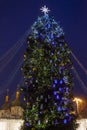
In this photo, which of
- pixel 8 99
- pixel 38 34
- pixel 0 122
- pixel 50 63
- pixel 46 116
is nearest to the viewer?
pixel 46 116

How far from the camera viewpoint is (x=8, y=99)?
5581 cm

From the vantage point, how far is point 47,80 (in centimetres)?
1844

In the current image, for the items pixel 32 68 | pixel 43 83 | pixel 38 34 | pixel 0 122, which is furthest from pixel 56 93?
pixel 0 122

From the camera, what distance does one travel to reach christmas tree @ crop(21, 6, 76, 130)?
17703mm

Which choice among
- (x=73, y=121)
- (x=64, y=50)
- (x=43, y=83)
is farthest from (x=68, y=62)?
(x=73, y=121)

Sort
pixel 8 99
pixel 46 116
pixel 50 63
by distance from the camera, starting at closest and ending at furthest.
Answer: pixel 46 116
pixel 50 63
pixel 8 99

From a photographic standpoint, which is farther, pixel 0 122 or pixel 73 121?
pixel 0 122

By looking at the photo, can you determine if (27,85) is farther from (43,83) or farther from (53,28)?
(53,28)

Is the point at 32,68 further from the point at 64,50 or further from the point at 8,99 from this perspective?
the point at 8,99

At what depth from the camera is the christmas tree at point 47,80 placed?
697 inches

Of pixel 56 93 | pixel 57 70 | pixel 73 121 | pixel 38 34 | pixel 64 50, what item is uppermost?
pixel 38 34

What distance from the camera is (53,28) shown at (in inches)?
794

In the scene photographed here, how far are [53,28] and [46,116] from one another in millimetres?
6472

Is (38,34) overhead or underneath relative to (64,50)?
overhead
